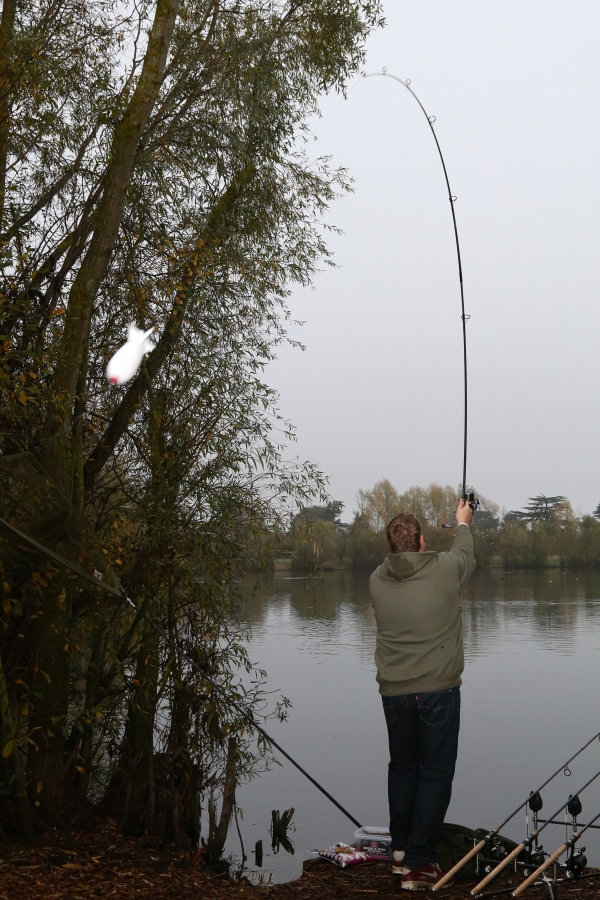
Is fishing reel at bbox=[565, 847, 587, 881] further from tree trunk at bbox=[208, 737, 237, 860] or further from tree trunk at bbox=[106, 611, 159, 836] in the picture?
tree trunk at bbox=[106, 611, 159, 836]

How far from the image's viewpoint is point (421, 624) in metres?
Result: 3.37

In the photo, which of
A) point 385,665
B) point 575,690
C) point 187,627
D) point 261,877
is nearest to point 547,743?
point 575,690

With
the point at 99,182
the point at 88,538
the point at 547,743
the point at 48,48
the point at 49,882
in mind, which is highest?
the point at 48,48

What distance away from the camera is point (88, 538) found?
392 centimetres

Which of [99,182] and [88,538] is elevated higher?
[99,182]

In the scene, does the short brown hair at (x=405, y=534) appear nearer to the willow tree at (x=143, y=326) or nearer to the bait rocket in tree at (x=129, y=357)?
the willow tree at (x=143, y=326)

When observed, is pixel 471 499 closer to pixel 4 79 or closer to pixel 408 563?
pixel 408 563

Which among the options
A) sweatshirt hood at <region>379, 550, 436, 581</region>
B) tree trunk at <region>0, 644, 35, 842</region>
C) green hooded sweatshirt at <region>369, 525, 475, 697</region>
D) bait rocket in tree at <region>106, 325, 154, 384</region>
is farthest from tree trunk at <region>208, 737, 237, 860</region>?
bait rocket in tree at <region>106, 325, 154, 384</region>

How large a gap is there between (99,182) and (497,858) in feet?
12.9

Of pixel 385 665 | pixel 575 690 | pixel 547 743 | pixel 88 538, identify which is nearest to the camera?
pixel 385 665

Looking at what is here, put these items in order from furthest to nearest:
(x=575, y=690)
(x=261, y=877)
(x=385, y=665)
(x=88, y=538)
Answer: (x=575, y=690)
(x=261, y=877)
(x=88, y=538)
(x=385, y=665)

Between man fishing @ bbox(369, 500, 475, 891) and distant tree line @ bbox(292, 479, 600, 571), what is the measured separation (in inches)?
71.5

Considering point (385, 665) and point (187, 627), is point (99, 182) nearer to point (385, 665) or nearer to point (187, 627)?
point (187, 627)

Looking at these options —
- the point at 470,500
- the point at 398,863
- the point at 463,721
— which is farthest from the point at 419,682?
the point at 463,721
